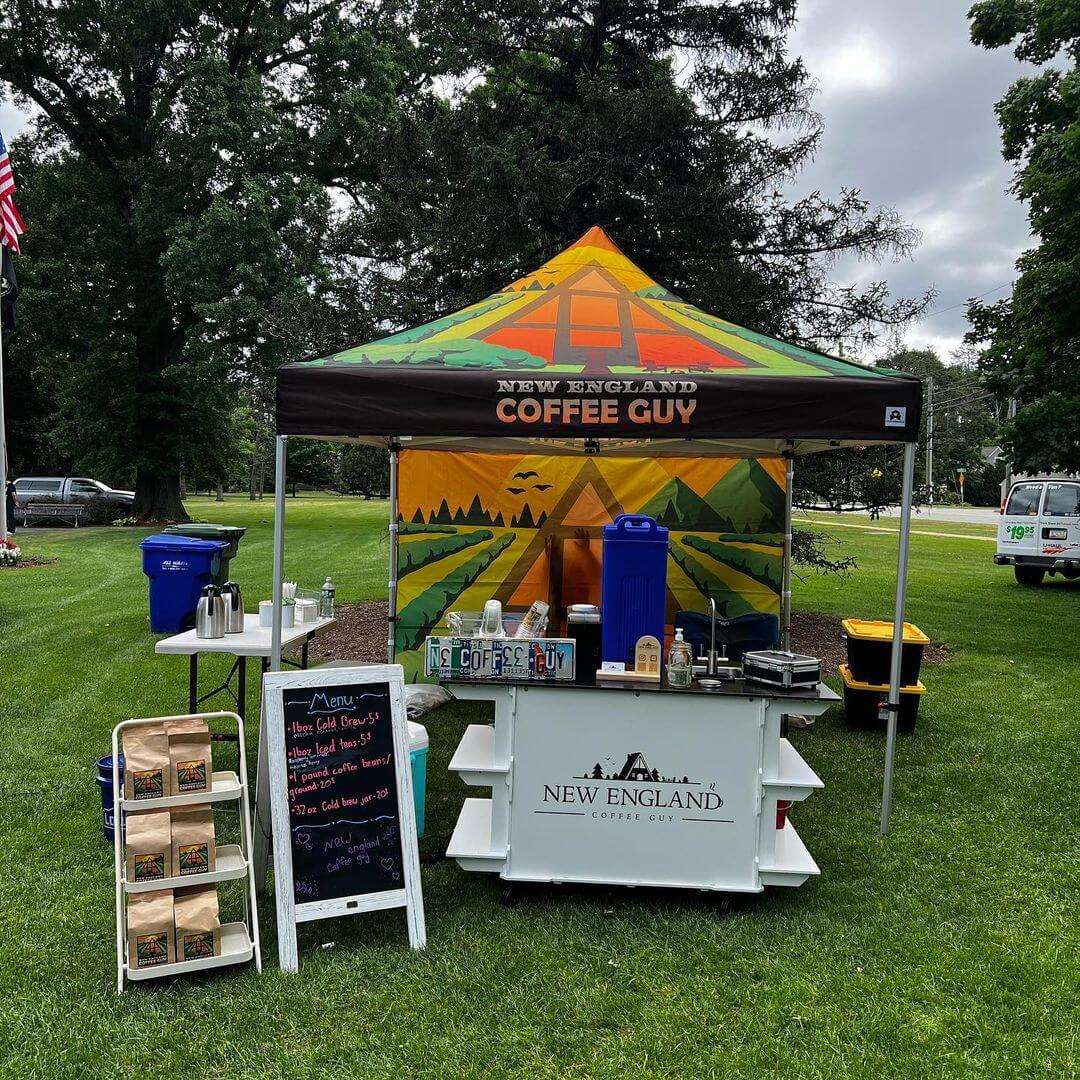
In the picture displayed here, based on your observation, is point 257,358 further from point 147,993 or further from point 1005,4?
point 147,993

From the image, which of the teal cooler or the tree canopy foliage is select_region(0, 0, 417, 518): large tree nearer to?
the tree canopy foliage

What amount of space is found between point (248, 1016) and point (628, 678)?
198 cm

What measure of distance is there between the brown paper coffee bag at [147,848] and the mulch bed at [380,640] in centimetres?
491

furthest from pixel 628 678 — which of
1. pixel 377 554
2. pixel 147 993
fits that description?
pixel 377 554

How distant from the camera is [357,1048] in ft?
8.91

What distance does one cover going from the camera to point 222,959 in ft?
10.2

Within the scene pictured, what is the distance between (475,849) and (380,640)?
6017 mm

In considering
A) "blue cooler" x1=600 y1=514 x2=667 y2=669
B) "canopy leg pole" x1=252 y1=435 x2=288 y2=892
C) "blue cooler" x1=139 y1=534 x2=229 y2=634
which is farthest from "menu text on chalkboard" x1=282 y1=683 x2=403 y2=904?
"blue cooler" x1=139 y1=534 x2=229 y2=634

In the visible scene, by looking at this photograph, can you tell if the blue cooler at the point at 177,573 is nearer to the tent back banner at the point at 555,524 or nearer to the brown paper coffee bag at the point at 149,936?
the tent back banner at the point at 555,524

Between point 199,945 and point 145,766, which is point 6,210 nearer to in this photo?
point 145,766

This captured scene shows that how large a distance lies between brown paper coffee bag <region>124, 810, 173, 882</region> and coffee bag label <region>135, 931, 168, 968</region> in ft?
0.66

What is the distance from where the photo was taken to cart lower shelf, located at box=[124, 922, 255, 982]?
298 cm

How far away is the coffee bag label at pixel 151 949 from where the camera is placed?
3007 millimetres

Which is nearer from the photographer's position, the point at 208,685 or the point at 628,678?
the point at 628,678
